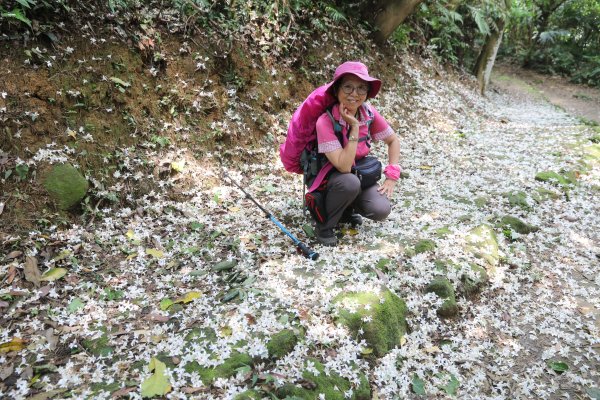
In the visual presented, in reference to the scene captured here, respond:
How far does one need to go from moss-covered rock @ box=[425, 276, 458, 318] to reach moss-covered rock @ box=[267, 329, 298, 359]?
184 cm

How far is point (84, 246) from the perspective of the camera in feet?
15.3

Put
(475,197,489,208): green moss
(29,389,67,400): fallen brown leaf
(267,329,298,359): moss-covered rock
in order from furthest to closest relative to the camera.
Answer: (475,197,489,208): green moss → (267,329,298,359): moss-covered rock → (29,389,67,400): fallen brown leaf

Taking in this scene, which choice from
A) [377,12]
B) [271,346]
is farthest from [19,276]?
[377,12]

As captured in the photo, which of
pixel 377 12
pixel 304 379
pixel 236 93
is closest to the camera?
pixel 304 379

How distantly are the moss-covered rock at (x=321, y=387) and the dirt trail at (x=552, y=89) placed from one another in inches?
779

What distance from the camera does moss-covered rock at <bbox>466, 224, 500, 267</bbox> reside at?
521 centimetres

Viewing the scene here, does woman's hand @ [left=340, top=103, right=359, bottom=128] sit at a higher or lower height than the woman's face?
lower

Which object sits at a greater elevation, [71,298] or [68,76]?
[68,76]

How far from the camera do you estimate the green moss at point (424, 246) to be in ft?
16.7

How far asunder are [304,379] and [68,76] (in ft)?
17.0

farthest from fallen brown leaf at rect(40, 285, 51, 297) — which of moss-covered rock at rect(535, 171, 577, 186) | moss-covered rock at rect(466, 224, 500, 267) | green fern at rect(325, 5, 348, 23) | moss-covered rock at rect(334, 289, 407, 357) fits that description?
green fern at rect(325, 5, 348, 23)

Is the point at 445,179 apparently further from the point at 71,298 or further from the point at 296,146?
the point at 71,298

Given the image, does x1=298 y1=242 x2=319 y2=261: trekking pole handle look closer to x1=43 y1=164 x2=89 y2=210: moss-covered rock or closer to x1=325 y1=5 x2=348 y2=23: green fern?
x1=43 y1=164 x2=89 y2=210: moss-covered rock

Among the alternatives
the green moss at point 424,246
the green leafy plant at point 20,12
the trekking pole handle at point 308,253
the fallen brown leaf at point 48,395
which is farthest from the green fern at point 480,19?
the fallen brown leaf at point 48,395
